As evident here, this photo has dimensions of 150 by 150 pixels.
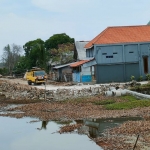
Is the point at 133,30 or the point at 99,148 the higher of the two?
the point at 133,30

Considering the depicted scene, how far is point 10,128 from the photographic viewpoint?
53.7 feet

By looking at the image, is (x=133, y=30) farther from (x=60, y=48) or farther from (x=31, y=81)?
(x=60, y=48)

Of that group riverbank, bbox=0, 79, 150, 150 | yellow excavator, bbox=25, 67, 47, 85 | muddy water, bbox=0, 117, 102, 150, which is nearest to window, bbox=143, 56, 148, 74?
yellow excavator, bbox=25, 67, 47, 85

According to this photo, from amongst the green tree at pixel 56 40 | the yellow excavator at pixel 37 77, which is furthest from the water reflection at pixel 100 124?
the green tree at pixel 56 40

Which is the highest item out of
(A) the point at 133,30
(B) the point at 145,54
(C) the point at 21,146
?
(A) the point at 133,30

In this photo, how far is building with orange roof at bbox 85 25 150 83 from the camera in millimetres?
42344

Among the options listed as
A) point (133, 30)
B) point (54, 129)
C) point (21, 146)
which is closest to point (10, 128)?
point (54, 129)

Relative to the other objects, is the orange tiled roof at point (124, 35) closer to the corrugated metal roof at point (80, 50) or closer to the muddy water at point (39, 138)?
the corrugated metal roof at point (80, 50)

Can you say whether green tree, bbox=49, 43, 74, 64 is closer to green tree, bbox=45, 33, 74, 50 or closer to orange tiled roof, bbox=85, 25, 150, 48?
green tree, bbox=45, 33, 74, 50

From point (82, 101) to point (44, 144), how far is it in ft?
38.9

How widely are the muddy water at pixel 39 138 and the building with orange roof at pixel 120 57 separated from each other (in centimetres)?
2585

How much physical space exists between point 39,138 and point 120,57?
100ft

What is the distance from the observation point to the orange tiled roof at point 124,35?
42.8 metres

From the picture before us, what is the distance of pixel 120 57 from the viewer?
42750 mm
